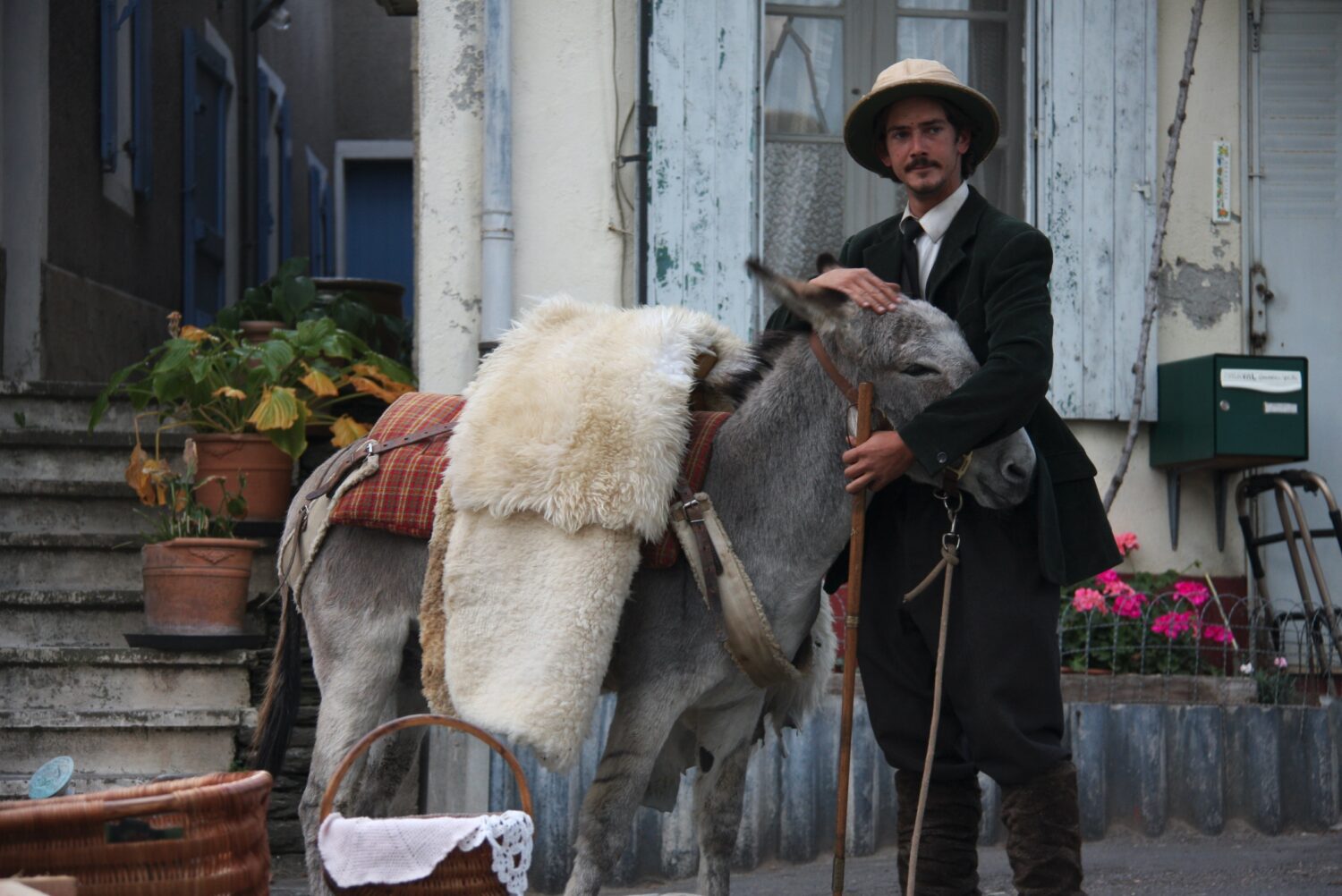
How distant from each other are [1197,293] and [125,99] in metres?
6.21

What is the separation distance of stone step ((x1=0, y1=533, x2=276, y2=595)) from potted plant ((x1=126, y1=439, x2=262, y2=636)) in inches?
11.5

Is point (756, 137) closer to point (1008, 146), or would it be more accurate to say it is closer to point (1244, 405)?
point (1008, 146)

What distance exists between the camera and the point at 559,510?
11.2 ft

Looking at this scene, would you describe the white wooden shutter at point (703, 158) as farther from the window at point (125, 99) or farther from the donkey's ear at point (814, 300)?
the window at point (125, 99)

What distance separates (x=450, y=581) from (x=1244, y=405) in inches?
145

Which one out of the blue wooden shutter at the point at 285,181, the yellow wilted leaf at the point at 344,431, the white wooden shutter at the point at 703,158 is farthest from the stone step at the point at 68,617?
the blue wooden shutter at the point at 285,181

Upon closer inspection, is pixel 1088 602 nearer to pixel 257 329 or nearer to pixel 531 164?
pixel 531 164

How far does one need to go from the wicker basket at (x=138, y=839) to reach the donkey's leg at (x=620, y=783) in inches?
33.4

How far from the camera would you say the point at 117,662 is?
588 cm

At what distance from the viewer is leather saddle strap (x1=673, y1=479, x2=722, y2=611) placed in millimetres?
3395

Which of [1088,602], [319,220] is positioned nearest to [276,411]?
[1088,602]

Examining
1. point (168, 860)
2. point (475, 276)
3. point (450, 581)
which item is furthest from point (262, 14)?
point (168, 860)

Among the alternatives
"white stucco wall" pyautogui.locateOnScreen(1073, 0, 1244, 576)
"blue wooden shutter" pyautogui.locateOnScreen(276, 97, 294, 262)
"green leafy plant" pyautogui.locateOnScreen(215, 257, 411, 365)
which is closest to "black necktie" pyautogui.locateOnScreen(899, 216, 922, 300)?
"white stucco wall" pyautogui.locateOnScreen(1073, 0, 1244, 576)

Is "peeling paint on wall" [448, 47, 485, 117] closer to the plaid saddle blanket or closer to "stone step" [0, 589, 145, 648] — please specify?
"stone step" [0, 589, 145, 648]
